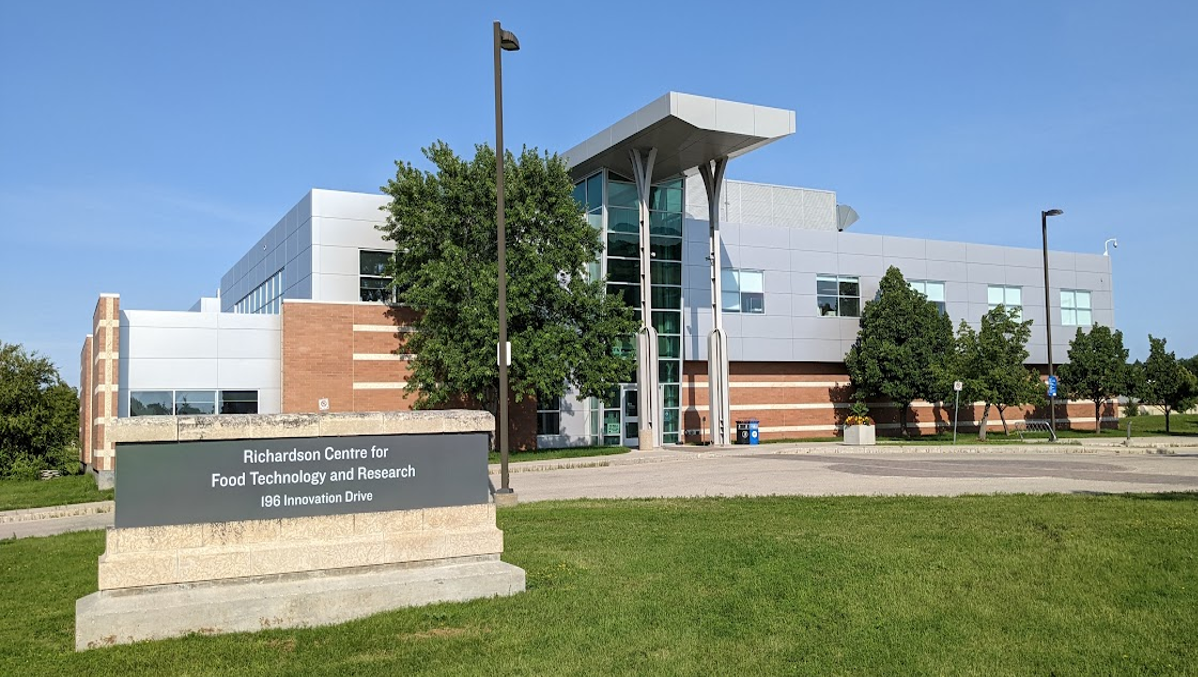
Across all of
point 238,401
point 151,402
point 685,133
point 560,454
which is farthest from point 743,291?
point 151,402

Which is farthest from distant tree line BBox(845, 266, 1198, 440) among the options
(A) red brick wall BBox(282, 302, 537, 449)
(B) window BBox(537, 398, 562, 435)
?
(A) red brick wall BBox(282, 302, 537, 449)

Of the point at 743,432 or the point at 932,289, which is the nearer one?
the point at 743,432

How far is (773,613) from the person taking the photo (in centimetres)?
749

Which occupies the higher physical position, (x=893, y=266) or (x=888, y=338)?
(x=893, y=266)

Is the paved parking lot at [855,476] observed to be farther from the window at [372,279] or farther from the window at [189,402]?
the window at [372,279]

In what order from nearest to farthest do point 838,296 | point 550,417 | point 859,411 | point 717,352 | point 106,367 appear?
point 106,367, point 550,417, point 717,352, point 859,411, point 838,296

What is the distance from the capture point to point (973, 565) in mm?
8805

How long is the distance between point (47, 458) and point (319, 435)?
34.2 meters

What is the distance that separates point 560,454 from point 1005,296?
95.3 ft

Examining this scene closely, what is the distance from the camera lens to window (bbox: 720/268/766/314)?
4159cm

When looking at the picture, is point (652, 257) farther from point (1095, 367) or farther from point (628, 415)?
point (1095, 367)

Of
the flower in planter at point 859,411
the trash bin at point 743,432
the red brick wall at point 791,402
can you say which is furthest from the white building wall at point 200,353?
the flower in planter at point 859,411

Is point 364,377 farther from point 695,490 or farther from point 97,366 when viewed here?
point 695,490

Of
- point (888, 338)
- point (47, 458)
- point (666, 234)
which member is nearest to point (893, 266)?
point (888, 338)
